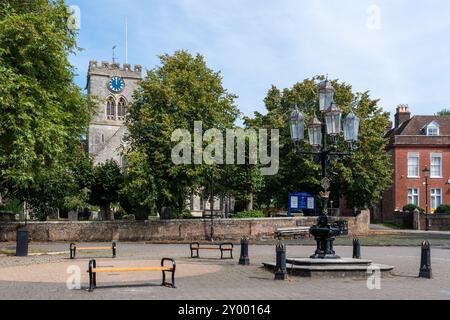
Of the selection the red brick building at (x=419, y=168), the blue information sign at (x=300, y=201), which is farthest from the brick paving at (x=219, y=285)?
the red brick building at (x=419, y=168)

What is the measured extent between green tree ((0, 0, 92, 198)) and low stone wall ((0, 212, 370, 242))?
824 cm

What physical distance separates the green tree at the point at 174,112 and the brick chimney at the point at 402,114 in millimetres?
31350

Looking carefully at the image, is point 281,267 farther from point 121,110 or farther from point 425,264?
point 121,110

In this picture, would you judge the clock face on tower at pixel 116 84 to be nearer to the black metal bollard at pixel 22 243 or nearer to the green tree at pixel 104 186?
the green tree at pixel 104 186

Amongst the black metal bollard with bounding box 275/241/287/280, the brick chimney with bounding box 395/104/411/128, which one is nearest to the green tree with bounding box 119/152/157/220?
the black metal bollard with bounding box 275/241/287/280

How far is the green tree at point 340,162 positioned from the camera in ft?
135

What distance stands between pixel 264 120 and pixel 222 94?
9003 mm

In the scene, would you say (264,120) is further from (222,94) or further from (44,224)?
(44,224)

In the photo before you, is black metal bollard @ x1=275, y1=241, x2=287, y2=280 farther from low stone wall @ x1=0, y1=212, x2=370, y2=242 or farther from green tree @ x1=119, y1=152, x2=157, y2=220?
low stone wall @ x1=0, y1=212, x2=370, y2=242

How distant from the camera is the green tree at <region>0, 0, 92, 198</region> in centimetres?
2134

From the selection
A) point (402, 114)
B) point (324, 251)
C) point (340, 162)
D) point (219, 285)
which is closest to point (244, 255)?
point (324, 251)
